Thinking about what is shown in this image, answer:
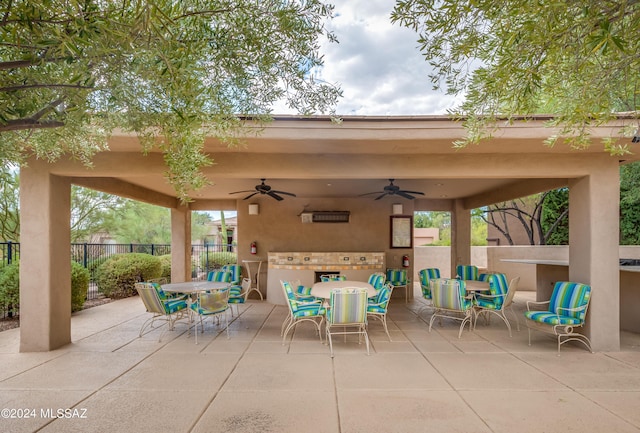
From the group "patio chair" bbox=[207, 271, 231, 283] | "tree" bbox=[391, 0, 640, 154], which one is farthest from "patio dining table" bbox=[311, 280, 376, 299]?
"tree" bbox=[391, 0, 640, 154]

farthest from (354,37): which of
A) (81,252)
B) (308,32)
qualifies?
(81,252)

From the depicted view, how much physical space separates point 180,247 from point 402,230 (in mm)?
6387

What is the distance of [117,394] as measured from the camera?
10.7 feet

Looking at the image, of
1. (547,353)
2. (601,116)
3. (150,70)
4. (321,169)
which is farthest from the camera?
(321,169)

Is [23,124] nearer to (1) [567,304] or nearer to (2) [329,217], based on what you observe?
(1) [567,304]

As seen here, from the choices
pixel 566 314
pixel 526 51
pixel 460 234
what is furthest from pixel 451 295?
pixel 460 234

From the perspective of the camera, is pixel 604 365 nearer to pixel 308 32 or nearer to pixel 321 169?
pixel 321 169

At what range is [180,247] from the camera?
9.53 meters

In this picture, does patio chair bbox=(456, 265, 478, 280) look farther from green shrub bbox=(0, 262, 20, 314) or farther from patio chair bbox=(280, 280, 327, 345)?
green shrub bbox=(0, 262, 20, 314)

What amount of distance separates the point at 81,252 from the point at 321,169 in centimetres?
821

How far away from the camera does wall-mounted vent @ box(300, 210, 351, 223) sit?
9180 millimetres

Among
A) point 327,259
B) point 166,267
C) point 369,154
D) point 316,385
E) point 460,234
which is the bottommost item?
point 316,385

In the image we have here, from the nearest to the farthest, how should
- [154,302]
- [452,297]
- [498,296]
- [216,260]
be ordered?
[154,302] < [452,297] < [498,296] < [216,260]

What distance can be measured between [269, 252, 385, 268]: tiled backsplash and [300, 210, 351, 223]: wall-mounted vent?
120 cm
